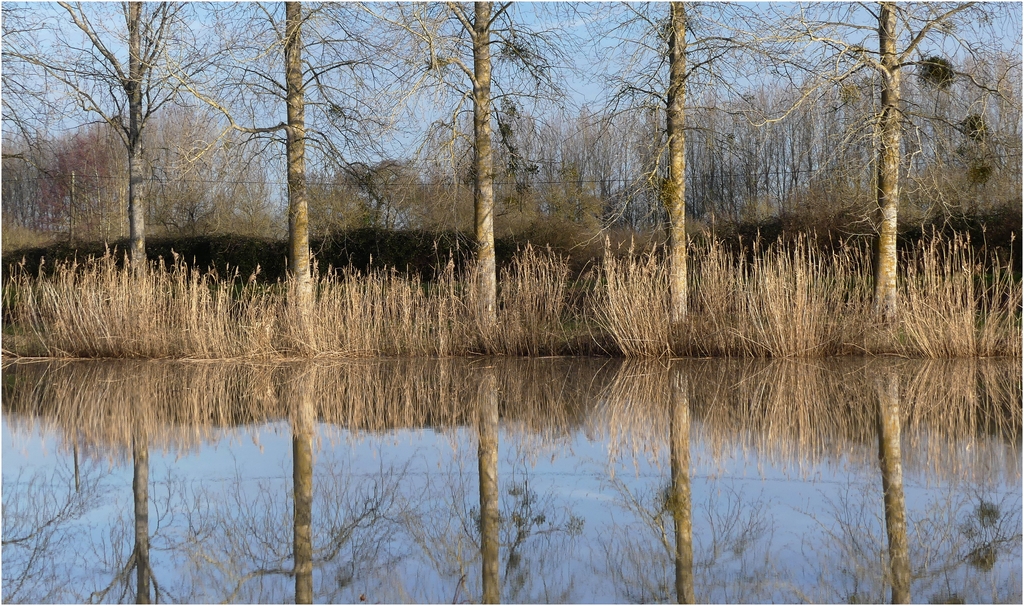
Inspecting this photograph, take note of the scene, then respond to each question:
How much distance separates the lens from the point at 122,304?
10.1m

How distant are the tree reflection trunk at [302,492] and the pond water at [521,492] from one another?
0.06 feet

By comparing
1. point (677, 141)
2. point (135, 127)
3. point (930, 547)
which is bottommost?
point (930, 547)

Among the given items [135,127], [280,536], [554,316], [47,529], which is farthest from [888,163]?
[135,127]

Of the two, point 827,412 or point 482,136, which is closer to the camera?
point 827,412

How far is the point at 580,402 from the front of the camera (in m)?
7.18

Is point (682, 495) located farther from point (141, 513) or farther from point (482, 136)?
point (482, 136)

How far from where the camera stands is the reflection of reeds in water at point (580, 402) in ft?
17.9

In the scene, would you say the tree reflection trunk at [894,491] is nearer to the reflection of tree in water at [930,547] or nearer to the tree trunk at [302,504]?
the reflection of tree in water at [930,547]

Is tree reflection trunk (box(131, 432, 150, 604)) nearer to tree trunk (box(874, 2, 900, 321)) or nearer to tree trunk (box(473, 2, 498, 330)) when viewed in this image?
tree trunk (box(473, 2, 498, 330))

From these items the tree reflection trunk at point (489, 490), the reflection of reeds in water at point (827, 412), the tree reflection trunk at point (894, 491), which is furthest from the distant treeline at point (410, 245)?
the tree reflection trunk at point (894, 491)

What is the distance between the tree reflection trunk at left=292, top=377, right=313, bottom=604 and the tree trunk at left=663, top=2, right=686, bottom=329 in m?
4.79

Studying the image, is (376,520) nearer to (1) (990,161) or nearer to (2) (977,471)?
(2) (977,471)

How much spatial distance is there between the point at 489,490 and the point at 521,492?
16 cm

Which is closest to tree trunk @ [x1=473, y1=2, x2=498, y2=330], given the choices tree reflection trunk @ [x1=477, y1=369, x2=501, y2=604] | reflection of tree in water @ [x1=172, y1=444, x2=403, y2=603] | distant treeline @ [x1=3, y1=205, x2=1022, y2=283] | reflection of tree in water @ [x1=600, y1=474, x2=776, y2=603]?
tree reflection trunk @ [x1=477, y1=369, x2=501, y2=604]
